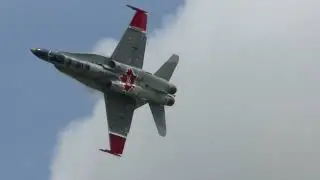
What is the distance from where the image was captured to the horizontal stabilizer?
161625 mm

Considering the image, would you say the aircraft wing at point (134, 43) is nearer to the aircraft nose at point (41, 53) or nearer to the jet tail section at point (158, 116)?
the jet tail section at point (158, 116)

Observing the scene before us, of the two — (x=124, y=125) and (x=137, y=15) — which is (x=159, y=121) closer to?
(x=124, y=125)

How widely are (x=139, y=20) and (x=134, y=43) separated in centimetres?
389

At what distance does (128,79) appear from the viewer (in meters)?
160

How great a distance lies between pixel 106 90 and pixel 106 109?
12.8ft

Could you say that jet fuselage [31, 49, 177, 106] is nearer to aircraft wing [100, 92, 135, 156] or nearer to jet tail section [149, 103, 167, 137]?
jet tail section [149, 103, 167, 137]

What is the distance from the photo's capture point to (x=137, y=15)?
166125 millimetres

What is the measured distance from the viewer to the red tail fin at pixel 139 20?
166 meters

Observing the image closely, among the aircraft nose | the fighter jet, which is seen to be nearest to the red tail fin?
the fighter jet

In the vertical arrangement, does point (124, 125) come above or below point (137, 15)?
below

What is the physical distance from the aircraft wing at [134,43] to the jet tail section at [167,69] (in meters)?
3.00

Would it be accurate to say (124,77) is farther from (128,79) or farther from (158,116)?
(158,116)

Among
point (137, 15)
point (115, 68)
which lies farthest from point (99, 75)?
point (137, 15)

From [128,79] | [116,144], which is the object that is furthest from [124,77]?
[116,144]
